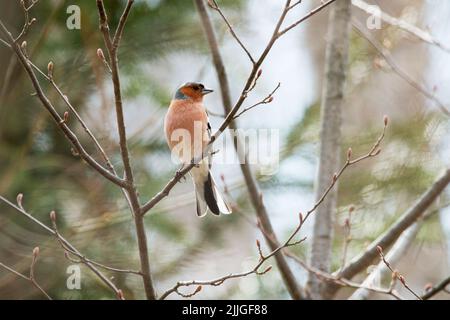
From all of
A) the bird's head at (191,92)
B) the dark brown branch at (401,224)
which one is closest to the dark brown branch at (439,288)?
the dark brown branch at (401,224)

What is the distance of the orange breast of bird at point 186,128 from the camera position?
3.41 metres

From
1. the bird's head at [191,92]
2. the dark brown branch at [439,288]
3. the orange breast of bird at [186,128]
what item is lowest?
the dark brown branch at [439,288]

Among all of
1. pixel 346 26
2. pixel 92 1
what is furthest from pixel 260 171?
pixel 92 1

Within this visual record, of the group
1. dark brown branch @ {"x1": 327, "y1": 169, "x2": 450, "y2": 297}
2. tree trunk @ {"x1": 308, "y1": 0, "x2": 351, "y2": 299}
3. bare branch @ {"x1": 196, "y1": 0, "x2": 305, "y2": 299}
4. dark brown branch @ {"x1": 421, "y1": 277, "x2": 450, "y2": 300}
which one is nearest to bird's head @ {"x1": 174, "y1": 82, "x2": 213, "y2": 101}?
bare branch @ {"x1": 196, "y1": 0, "x2": 305, "y2": 299}

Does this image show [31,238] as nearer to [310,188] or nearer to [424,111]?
[310,188]

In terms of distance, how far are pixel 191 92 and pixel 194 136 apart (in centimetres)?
35

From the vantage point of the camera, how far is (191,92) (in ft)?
12.4

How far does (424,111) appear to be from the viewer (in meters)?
4.77

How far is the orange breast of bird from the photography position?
11.2ft

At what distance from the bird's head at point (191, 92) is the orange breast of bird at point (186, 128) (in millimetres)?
67

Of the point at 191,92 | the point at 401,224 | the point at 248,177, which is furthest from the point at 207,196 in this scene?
the point at 401,224

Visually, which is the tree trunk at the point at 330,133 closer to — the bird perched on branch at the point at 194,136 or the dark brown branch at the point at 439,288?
the bird perched on branch at the point at 194,136

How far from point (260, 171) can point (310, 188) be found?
382 mm

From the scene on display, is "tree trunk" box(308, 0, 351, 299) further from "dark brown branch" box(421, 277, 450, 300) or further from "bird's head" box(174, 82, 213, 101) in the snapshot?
"dark brown branch" box(421, 277, 450, 300)
